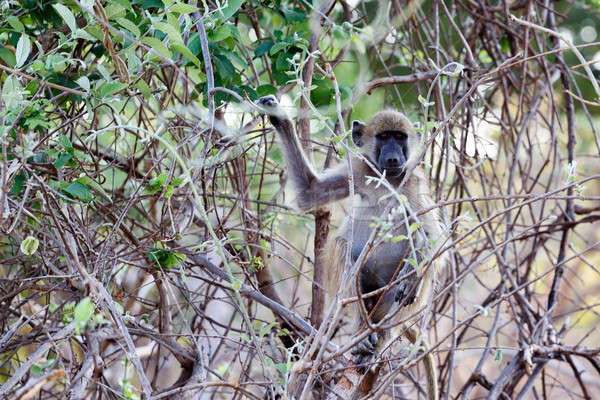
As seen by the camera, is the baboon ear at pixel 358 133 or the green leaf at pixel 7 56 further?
the baboon ear at pixel 358 133

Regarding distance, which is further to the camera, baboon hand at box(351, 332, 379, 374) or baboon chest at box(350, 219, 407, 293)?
baboon chest at box(350, 219, 407, 293)

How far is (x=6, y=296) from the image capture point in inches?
142

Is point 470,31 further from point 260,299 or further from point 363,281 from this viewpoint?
point 260,299

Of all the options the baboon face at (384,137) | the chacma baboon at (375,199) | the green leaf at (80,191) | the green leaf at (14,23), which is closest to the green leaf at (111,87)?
the green leaf at (80,191)

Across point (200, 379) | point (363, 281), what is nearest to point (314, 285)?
point (363, 281)


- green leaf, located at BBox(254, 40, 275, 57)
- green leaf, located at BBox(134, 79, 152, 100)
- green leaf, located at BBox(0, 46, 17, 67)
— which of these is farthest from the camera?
green leaf, located at BBox(254, 40, 275, 57)

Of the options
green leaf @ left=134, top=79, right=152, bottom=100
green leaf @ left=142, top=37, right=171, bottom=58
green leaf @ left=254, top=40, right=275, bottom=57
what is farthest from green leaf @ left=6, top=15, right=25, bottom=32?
green leaf @ left=254, top=40, right=275, bottom=57

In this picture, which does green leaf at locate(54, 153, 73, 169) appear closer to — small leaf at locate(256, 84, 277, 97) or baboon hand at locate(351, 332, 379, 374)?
small leaf at locate(256, 84, 277, 97)

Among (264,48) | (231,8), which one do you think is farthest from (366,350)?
(231,8)

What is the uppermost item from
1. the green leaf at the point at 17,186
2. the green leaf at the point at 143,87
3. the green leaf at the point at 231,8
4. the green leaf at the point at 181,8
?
the green leaf at the point at 231,8

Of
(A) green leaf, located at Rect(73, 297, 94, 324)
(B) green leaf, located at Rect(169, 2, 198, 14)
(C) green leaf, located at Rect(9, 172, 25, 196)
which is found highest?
(B) green leaf, located at Rect(169, 2, 198, 14)

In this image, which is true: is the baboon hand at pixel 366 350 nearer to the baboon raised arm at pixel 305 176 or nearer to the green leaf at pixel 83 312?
the baboon raised arm at pixel 305 176

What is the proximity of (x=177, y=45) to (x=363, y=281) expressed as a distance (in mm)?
2619

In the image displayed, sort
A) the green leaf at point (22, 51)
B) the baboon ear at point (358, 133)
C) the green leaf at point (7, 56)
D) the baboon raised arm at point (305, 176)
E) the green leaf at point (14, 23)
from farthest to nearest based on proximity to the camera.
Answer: the baboon ear at point (358, 133), the baboon raised arm at point (305, 176), the green leaf at point (7, 56), the green leaf at point (14, 23), the green leaf at point (22, 51)
